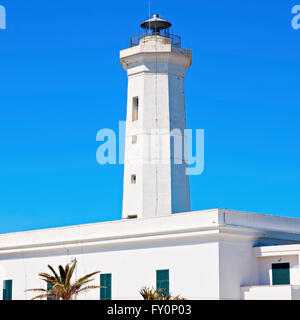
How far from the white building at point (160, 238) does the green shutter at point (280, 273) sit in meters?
0.04

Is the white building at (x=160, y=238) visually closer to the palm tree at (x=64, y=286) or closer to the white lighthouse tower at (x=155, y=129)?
the white lighthouse tower at (x=155, y=129)

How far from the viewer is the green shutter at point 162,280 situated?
73.2ft

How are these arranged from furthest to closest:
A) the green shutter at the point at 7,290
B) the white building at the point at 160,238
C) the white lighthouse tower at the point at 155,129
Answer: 1. the green shutter at the point at 7,290
2. the white lighthouse tower at the point at 155,129
3. the white building at the point at 160,238

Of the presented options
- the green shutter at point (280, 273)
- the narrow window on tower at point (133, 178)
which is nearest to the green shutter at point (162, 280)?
the green shutter at point (280, 273)

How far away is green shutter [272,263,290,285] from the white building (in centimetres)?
4

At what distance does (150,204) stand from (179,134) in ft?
12.0

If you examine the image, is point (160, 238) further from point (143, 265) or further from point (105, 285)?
point (105, 285)

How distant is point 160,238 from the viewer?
22.8 m

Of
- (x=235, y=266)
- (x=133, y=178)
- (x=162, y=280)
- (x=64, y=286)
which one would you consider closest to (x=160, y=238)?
(x=162, y=280)

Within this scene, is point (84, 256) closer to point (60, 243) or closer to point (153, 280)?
point (60, 243)

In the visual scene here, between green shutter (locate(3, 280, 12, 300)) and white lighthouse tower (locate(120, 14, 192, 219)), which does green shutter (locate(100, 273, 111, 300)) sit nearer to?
white lighthouse tower (locate(120, 14, 192, 219))

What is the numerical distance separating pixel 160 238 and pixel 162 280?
160cm

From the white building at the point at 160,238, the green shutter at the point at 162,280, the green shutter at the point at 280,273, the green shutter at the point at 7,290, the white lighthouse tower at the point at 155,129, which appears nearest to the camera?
the white building at the point at 160,238
